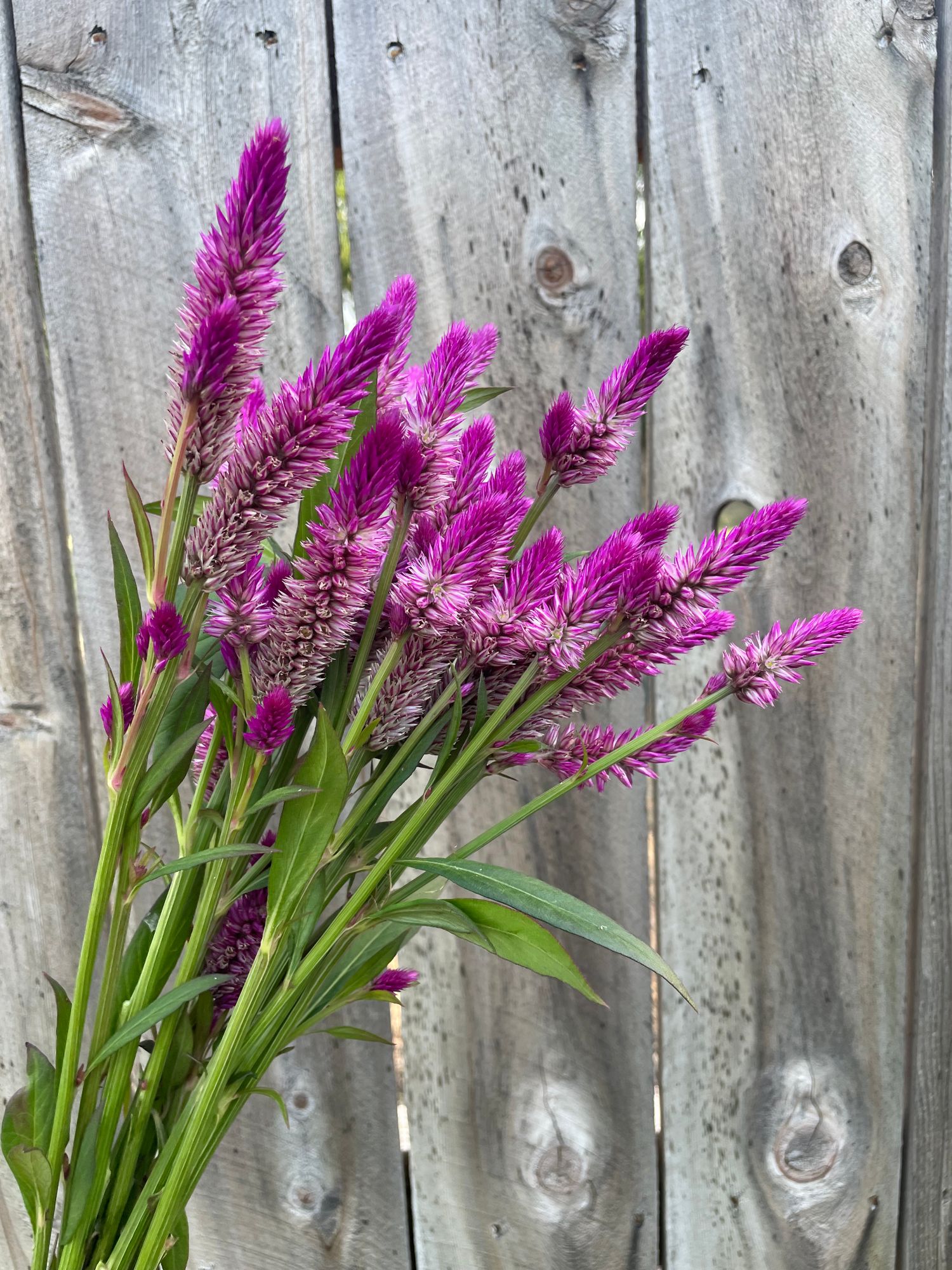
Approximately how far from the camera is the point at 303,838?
41cm

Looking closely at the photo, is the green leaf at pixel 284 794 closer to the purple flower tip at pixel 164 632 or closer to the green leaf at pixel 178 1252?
the purple flower tip at pixel 164 632

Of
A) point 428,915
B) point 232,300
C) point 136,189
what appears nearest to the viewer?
point 232,300

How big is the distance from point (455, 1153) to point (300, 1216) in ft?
0.48

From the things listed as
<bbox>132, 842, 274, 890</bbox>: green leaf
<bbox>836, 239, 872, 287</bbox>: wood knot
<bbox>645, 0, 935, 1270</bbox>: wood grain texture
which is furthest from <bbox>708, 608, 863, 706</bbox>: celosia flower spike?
<bbox>836, 239, 872, 287</bbox>: wood knot

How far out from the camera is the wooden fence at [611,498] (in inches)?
28.4

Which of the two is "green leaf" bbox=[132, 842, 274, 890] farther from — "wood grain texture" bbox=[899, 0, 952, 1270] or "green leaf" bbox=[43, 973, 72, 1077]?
"wood grain texture" bbox=[899, 0, 952, 1270]

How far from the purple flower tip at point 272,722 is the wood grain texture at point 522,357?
385mm

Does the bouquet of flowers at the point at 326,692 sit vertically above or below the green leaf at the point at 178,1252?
above

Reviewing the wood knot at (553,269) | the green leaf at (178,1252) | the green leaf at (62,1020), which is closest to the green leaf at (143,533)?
the green leaf at (62,1020)

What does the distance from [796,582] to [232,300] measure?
58cm

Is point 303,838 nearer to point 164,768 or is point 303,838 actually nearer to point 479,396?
point 164,768

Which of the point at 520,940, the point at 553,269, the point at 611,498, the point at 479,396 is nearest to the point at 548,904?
the point at 520,940

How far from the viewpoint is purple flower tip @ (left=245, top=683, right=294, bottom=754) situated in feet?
1.24

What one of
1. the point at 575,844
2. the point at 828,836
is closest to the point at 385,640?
the point at 575,844
